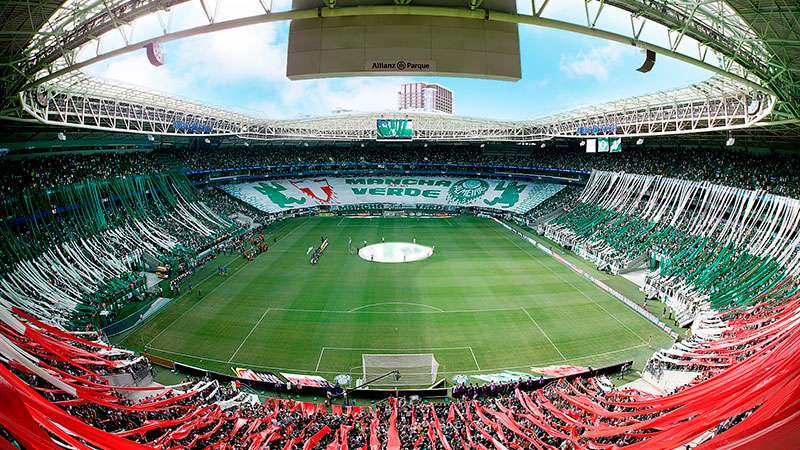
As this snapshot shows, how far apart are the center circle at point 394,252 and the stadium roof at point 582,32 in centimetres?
2315

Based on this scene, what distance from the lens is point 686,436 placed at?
7441 mm

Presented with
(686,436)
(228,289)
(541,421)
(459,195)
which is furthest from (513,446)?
(459,195)

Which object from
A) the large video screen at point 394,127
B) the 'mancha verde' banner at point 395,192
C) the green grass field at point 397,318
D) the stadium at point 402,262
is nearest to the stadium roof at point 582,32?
the stadium at point 402,262

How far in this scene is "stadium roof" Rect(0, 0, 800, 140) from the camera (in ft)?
40.6

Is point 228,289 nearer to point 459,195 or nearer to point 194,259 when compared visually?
point 194,259

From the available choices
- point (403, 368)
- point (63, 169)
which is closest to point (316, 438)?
point (403, 368)

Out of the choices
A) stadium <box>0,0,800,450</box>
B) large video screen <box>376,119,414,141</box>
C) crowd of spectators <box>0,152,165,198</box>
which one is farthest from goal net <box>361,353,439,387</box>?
large video screen <box>376,119,414,141</box>

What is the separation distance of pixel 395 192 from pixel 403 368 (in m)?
52.5

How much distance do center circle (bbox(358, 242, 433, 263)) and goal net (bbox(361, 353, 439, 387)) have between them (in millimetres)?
19474

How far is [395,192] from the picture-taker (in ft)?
241

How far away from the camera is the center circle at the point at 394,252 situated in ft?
142

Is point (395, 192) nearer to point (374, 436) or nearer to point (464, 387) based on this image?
point (464, 387)

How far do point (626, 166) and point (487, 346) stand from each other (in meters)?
40.1

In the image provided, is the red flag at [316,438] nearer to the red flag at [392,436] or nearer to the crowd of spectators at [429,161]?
the red flag at [392,436]
